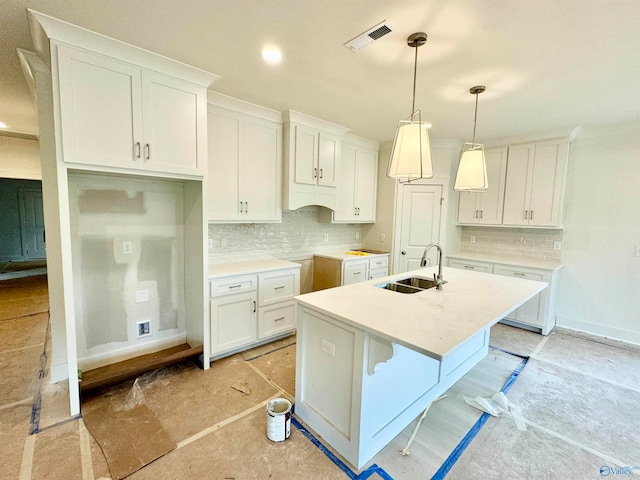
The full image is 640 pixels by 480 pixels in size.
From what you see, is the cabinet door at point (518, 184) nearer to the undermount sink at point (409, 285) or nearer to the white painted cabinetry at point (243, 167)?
the undermount sink at point (409, 285)

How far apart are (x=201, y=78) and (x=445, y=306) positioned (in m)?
2.54

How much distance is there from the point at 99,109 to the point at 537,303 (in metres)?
4.85

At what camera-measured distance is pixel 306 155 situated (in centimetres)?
347

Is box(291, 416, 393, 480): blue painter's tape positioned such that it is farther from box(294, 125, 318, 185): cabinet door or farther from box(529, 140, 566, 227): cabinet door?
box(529, 140, 566, 227): cabinet door

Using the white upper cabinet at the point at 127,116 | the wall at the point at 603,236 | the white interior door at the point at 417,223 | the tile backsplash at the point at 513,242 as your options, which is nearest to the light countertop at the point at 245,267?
the white upper cabinet at the point at 127,116

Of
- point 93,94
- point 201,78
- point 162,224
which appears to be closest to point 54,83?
point 93,94

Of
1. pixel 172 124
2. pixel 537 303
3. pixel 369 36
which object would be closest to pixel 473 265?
pixel 537 303

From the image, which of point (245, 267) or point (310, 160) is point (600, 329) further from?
point (245, 267)

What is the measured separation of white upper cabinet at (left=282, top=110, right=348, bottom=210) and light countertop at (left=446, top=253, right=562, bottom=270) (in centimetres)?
214

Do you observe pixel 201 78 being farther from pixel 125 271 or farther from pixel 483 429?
pixel 483 429

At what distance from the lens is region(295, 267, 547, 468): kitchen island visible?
5.00 ft

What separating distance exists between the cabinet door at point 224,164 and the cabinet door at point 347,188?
1508 mm

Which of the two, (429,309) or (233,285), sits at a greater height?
(429,309)

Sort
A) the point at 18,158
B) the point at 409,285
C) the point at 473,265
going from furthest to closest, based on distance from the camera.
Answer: the point at 18,158, the point at 473,265, the point at 409,285
